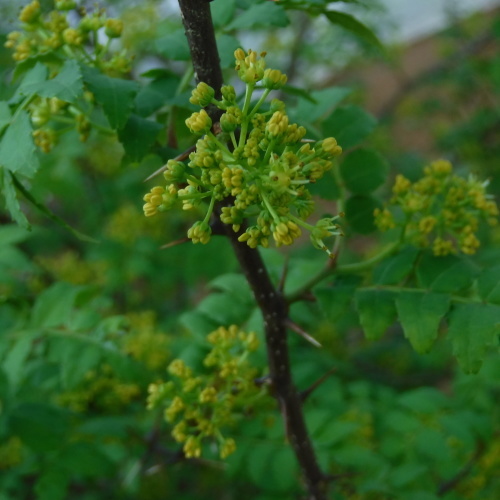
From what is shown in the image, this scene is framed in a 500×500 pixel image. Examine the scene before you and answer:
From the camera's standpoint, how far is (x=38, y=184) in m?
2.54

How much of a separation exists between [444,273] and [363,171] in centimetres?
31

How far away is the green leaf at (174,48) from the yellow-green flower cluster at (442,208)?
0.47 metres

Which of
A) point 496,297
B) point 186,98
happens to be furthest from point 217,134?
point 496,297

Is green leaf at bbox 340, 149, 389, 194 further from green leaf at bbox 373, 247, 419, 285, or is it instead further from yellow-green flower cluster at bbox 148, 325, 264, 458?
yellow-green flower cluster at bbox 148, 325, 264, 458

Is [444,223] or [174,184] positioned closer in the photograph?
[174,184]

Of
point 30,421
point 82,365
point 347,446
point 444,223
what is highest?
point 444,223

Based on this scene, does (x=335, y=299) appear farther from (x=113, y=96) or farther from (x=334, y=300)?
(x=113, y=96)

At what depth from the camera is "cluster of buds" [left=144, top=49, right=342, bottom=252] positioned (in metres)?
0.88

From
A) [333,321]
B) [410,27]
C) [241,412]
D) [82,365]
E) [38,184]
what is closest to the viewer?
[333,321]

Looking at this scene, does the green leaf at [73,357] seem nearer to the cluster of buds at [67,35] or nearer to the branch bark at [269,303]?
the branch bark at [269,303]

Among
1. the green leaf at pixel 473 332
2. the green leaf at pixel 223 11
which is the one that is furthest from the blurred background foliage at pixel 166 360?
the green leaf at pixel 473 332

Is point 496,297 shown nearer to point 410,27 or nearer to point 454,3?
point 454,3

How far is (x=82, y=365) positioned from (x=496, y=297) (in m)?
0.98

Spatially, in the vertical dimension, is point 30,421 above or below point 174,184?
below
